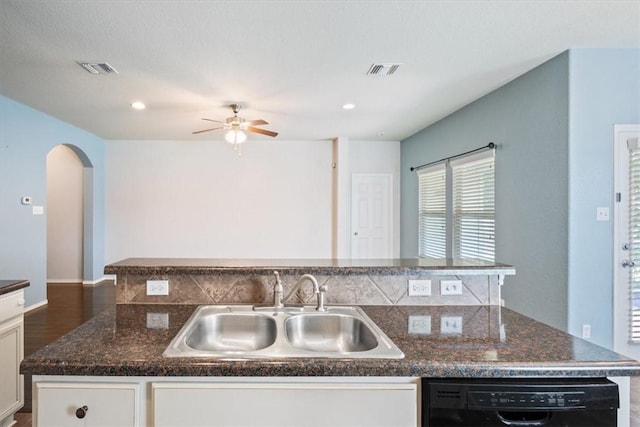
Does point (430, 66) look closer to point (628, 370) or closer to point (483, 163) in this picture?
point (483, 163)

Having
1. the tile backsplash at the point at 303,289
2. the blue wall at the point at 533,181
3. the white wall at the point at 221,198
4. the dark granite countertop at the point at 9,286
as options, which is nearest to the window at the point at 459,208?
the blue wall at the point at 533,181

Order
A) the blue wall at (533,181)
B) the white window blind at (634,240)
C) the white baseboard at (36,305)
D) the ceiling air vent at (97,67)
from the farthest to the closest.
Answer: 1. the white baseboard at (36,305)
2. the ceiling air vent at (97,67)
3. the blue wall at (533,181)
4. the white window blind at (634,240)

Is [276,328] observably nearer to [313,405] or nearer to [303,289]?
[303,289]

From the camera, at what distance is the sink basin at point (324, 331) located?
1.56m

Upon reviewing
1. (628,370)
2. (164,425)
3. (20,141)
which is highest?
(20,141)

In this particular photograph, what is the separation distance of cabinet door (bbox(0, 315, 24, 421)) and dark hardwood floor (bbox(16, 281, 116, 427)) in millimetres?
257

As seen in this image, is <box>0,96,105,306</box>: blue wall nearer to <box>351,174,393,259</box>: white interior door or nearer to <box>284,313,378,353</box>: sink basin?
<box>284,313,378,353</box>: sink basin

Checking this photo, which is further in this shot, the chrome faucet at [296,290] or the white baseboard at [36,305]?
the white baseboard at [36,305]

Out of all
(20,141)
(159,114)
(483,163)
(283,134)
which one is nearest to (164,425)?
(483,163)

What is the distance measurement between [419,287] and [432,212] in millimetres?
3903

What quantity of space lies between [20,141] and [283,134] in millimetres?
3510

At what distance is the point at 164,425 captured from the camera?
1057 millimetres

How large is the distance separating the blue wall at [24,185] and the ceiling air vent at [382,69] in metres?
4.19

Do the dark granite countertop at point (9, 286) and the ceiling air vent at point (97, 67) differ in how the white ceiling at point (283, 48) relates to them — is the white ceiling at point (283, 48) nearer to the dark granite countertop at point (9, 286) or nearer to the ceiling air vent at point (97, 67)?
the ceiling air vent at point (97, 67)
